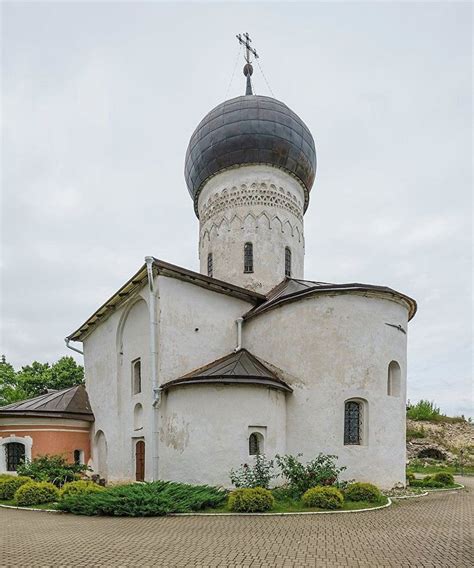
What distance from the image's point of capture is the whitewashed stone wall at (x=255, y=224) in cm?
2016

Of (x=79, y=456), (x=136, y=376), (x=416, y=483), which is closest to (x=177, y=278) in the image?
(x=136, y=376)

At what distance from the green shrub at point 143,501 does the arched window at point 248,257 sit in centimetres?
1045

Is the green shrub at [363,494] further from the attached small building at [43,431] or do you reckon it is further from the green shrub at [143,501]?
the attached small building at [43,431]

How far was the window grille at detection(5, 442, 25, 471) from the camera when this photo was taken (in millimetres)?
18422

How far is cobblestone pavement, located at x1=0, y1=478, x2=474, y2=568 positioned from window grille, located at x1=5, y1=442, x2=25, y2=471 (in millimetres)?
8729

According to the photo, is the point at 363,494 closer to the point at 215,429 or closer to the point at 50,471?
the point at 215,429

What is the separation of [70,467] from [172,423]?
4506 mm

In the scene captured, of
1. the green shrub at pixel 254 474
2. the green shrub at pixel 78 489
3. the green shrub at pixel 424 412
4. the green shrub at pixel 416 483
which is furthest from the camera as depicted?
the green shrub at pixel 424 412

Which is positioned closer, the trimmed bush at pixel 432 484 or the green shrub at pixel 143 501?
the green shrub at pixel 143 501

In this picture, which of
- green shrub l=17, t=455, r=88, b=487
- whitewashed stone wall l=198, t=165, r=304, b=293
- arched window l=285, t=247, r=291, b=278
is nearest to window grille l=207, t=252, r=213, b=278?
whitewashed stone wall l=198, t=165, r=304, b=293

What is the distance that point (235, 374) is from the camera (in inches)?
539

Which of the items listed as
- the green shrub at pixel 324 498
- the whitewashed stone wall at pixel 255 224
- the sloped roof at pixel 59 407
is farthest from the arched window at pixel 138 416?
the green shrub at pixel 324 498

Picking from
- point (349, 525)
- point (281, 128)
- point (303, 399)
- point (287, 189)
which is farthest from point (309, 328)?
point (281, 128)

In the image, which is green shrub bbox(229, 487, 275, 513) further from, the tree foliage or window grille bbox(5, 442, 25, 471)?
the tree foliage
